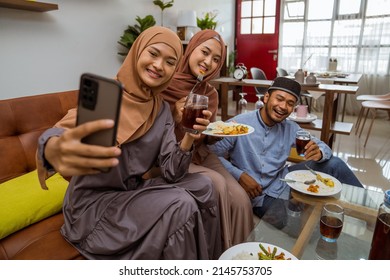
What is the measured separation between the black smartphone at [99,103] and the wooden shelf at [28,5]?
67.3 inches

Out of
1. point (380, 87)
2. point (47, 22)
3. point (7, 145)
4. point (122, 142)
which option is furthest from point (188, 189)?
point (380, 87)

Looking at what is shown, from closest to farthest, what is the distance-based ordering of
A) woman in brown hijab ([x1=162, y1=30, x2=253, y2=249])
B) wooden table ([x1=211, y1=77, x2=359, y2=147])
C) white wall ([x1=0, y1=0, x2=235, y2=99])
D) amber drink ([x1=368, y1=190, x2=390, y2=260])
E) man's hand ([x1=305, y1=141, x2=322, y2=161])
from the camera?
amber drink ([x1=368, y1=190, x2=390, y2=260]) < woman in brown hijab ([x1=162, y1=30, x2=253, y2=249]) < man's hand ([x1=305, y1=141, x2=322, y2=161]) < white wall ([x1=0, y1=0, x2=235, y2=99]) < wooden table ([x1=211, y1=77, x2=359, y2=147])

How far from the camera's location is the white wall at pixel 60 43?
196cm

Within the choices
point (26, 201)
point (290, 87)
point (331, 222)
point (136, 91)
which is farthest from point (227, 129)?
point (26, 201)

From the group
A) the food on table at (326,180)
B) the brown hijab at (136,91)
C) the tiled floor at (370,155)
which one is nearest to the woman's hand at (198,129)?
the brown hijab at (136,91)

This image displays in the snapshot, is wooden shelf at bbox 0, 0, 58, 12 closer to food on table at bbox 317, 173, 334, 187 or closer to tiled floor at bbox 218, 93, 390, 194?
tiled floor at bbox 218, 93, 390, 194

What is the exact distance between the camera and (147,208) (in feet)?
3.53

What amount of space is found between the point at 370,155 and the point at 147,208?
9.82ft

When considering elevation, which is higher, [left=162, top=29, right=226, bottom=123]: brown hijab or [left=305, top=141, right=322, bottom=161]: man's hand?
[left=162, top=29, right=226, bottom=123]: brown hijab

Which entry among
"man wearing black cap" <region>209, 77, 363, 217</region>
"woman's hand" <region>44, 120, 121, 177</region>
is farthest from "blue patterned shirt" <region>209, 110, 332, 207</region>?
"woman's hand" <region>44, 120, 121, 177</region>

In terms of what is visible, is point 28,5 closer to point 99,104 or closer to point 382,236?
point 99,104

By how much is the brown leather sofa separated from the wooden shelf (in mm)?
691

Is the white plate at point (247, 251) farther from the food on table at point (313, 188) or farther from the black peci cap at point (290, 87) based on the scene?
the black peci cap at point (290, 87)

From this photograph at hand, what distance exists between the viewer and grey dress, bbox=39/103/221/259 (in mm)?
1029
